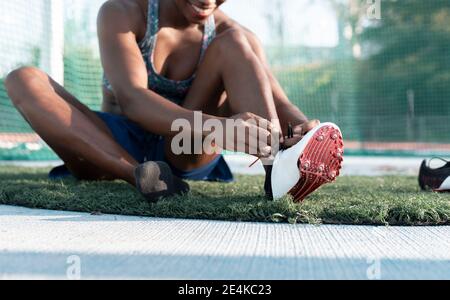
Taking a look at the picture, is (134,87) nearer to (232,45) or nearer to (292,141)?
(232,45)

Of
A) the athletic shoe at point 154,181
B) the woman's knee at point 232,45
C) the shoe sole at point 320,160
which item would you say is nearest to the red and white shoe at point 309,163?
the shoe sole at point 320,160

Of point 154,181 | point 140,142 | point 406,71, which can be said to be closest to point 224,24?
point 140,142

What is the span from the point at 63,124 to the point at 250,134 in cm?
56

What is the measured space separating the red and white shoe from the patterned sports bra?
613mm

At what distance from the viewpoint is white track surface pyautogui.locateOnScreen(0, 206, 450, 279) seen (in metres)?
0.86

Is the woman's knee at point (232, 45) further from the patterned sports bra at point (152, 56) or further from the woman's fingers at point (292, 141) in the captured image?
the woman's fingers at point (292, 141)

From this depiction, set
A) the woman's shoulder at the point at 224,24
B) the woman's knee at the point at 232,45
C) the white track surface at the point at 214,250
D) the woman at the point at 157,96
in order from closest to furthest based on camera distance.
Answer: the white track surface at the point at 214,250 → the woman at the point at 157,96 → the woman's knee at the point at 232,45 → the woman's shoulder at the point at 224,24

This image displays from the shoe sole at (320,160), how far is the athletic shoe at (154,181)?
1.02ft

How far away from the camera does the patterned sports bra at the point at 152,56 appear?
6.07 ft

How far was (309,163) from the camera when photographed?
1.34 metres

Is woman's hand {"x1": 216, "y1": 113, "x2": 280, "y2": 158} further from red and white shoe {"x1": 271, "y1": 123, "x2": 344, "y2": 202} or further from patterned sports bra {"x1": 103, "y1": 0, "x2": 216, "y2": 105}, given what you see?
patterned sports bra {"x1": 103, "y1": 0, "x2": 216, "y2": 105}

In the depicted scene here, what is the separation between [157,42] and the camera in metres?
1.87

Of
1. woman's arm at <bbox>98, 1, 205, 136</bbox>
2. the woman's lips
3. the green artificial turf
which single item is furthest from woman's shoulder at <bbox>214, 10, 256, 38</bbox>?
the green artificial turf
